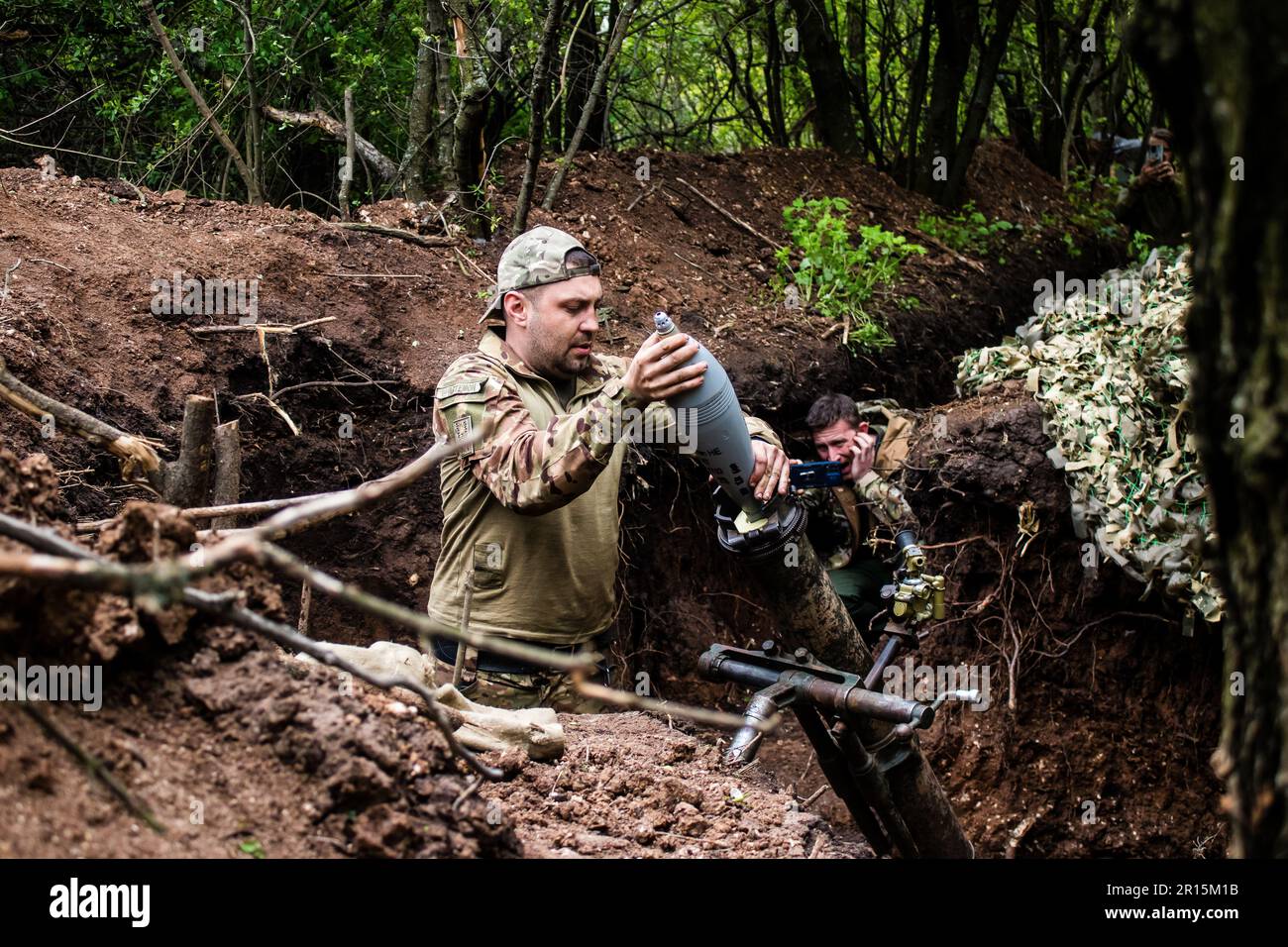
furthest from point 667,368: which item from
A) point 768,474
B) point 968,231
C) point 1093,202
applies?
point 1093,202

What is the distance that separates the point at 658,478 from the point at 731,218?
2.74 m

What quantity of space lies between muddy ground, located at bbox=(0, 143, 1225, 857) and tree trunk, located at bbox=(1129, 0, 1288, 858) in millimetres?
1407

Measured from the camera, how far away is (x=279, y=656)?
2.29m

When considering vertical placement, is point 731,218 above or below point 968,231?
below

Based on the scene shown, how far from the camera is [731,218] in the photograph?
8.30 m

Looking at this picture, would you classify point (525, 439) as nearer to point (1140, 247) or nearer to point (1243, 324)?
point (1243, 324)

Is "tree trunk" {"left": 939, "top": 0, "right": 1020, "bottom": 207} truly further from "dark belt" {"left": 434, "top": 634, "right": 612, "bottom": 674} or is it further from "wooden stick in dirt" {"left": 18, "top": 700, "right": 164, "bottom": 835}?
"wooden stick in dirt" {"left": 18, "top": 700, "right": 164, "bottom": 835}

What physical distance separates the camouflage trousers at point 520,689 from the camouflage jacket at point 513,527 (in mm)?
160

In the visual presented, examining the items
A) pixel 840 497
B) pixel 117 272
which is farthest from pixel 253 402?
pixel 840 497

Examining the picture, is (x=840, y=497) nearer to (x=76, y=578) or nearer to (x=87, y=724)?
(x=87, y=724)

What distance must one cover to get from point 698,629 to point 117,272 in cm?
353

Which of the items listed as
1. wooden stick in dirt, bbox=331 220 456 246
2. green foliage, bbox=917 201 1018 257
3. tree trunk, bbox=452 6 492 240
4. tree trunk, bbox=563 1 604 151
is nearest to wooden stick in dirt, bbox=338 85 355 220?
wooden stick in dirt, bbox=331 220 456 246

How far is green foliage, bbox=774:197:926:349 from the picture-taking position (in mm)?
7230

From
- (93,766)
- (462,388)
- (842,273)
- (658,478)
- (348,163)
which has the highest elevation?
(348,163)
